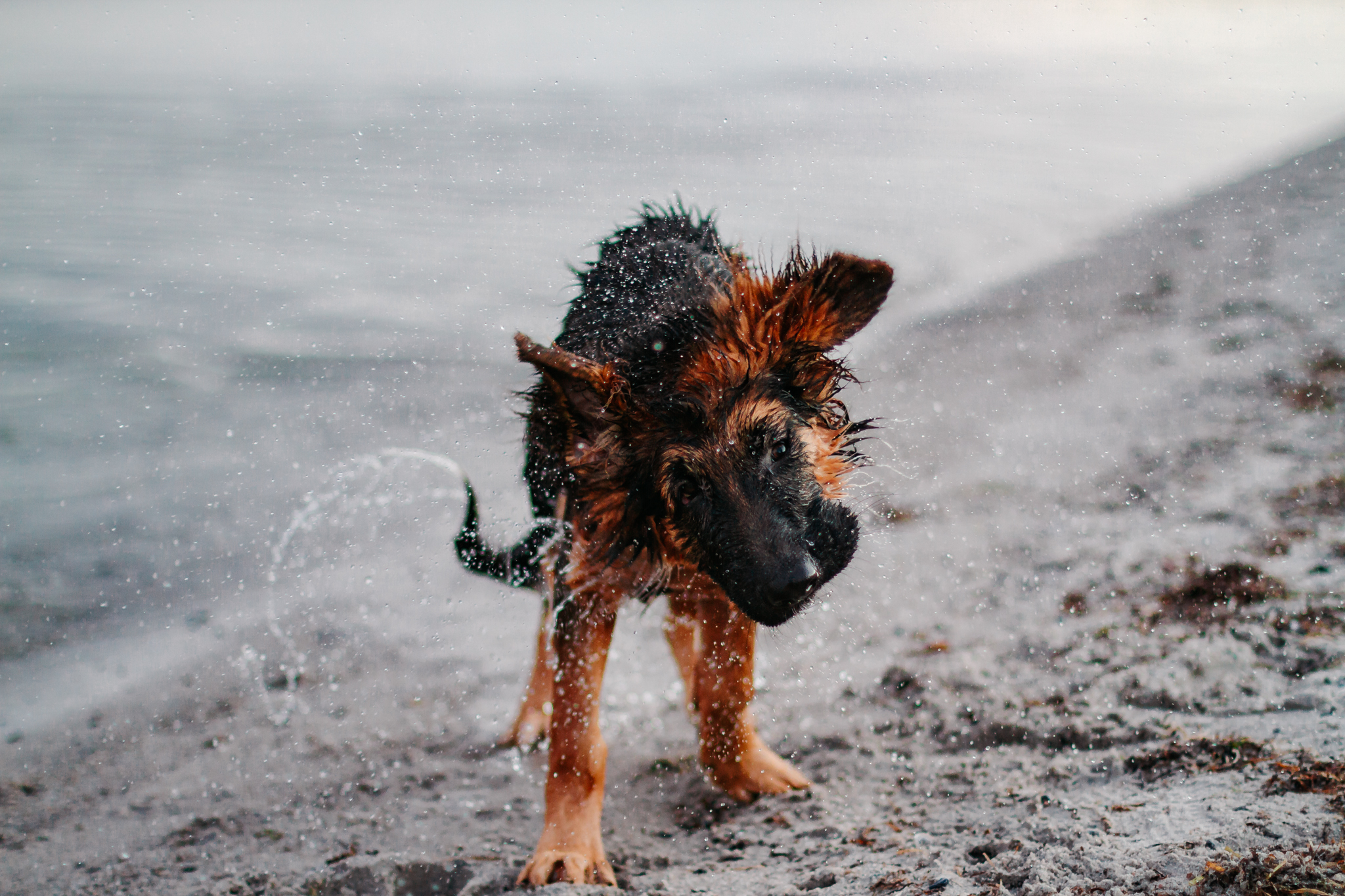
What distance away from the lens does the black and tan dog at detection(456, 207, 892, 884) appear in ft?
9.11

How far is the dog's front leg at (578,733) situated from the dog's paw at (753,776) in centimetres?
70

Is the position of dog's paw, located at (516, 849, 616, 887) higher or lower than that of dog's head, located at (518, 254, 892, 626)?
lower

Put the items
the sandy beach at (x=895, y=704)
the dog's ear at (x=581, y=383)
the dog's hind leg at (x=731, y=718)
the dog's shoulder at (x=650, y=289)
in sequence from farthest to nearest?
the dog's hind leg at (x=731, y=718), the dog's shoulder at (x=650, y=289), the sandy beach at (x=895, y=704), the dog's ear at (x=581, y=383)

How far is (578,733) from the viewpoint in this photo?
326 cm

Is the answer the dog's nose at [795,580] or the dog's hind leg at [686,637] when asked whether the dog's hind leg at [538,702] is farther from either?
the dog's nose at [795,580]

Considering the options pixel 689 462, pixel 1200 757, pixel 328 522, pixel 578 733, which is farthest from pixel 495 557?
pixel 1200 757

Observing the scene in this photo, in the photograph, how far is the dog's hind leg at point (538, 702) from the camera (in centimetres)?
455

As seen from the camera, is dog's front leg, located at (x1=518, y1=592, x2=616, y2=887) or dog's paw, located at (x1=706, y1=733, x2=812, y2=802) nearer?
dog's front leg, located at (x1=518, y1=592, x2=616, y2=887)

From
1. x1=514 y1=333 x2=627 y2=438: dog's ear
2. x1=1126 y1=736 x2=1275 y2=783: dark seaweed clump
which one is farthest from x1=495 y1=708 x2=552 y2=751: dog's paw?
x1=1126 y1=736 x2=1275 y2=783: dark seaweed clump

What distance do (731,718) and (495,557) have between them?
4.89ft

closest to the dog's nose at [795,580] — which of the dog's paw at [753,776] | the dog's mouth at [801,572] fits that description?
the dog's mouth at [801,572]

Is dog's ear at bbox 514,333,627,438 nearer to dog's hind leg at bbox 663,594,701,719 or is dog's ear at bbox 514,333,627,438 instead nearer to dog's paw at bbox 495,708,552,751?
dog's hind leg at bbox 663,594,701,719

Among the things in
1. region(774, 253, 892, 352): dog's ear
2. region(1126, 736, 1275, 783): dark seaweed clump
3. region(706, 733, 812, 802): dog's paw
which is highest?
region(774, 253, 892, 352): dog's ear

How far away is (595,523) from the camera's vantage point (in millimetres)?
3314
